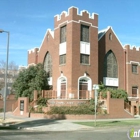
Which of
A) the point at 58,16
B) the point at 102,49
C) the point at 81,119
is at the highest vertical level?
the point at 58,16

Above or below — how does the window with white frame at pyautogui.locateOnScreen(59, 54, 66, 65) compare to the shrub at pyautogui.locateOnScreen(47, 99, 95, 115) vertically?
above

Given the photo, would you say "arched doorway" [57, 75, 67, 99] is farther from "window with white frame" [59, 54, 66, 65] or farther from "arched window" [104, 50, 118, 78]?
"arched window" [104, 50, 118, 78]

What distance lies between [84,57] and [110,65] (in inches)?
251

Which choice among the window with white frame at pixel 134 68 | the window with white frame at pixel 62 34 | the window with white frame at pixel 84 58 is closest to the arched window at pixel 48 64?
the window with white frame at pixel 62 34

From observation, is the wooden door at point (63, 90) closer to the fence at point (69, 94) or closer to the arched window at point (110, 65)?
the fence at point (69, 94)

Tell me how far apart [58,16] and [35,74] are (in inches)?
341

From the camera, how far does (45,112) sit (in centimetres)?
2752

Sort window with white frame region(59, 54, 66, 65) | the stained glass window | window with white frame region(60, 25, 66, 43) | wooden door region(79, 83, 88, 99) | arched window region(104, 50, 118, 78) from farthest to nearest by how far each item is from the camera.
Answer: arched window region(104, 50, 118, 78), window with white frame region(60, 25, 66, 43), window with white frame region(59, 54, 66, 65), the stained glass window, wooden door region(79, 83, 88, 99)

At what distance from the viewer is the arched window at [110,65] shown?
38188mm

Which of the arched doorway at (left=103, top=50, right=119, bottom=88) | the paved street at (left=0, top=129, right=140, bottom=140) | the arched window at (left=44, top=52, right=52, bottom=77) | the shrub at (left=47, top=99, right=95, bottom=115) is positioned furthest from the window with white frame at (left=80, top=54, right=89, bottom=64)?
the paved street at (left=0, top=129, right=140, bottom=140)

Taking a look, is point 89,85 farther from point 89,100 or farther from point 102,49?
point 102,49

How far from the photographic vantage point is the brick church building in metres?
33.0

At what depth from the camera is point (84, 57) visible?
33.9 m

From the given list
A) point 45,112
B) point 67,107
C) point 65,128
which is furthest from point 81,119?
point 65,128
